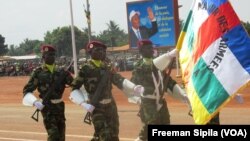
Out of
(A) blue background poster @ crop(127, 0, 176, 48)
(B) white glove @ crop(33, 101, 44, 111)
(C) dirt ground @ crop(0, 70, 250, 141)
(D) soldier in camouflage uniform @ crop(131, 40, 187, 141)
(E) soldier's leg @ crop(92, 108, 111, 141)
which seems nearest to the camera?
(E) soldier's leg @ crop(92, 108, 111, 141)

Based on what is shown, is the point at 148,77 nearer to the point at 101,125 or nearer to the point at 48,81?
the point at 101,125

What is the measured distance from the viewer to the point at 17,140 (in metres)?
13.4

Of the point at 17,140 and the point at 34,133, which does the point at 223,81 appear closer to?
the point at 17,140

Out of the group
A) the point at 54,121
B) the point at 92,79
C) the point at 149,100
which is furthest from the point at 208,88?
the point at 54,121

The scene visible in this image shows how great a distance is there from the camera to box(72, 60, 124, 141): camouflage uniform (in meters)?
8.05

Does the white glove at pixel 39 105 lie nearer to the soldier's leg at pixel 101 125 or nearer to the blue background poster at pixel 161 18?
the soldier's leg at pixel 101 125

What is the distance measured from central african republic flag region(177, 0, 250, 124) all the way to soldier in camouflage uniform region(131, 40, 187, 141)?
1.95 meters

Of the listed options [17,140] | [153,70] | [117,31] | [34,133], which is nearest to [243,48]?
[153,70]

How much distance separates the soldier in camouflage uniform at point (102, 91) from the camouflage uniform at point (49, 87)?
0.63 metres

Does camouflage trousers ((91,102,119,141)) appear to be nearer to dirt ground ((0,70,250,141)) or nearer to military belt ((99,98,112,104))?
military belt ((99,98,112,104))

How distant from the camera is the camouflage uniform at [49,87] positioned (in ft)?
28.7

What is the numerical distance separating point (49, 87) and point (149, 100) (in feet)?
5.08

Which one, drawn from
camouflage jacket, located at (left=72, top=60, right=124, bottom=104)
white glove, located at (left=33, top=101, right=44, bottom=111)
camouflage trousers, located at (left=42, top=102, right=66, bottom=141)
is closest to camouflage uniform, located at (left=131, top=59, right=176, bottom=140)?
camouflage jacket, located at (left=72, top=60, right=124, bottom=104)

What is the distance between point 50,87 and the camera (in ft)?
28.8
